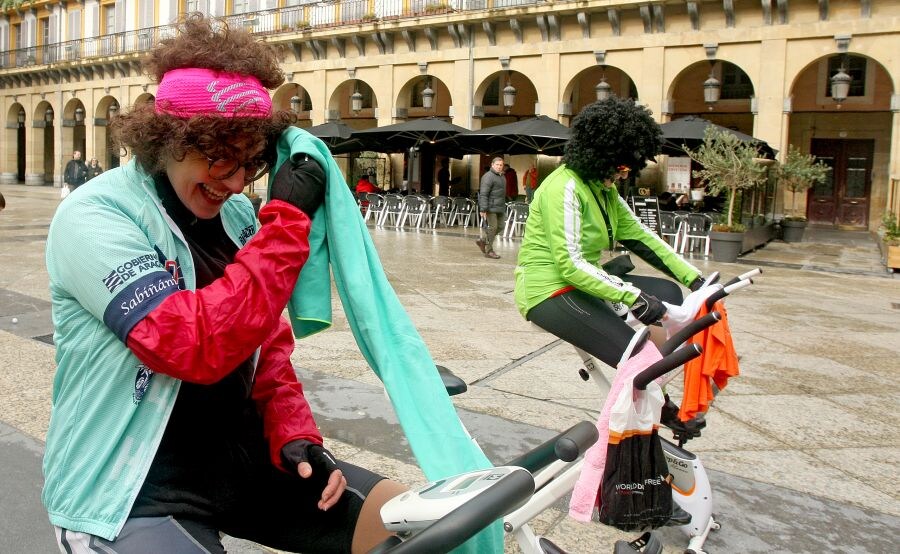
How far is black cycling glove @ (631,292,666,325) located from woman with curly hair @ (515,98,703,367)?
82 millimetres

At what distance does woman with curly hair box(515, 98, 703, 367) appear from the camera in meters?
3.35

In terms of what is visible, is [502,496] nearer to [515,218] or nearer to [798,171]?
[515,218]

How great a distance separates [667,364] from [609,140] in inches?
55.6

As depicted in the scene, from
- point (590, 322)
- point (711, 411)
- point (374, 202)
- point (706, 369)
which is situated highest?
point (374, 202)

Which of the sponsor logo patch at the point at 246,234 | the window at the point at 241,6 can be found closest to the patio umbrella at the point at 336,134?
the window at the point at 241,6

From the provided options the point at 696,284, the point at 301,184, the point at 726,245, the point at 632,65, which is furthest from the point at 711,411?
the point at 632,65

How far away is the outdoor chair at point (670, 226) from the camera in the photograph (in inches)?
650

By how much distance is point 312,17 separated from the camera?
29.2 metres

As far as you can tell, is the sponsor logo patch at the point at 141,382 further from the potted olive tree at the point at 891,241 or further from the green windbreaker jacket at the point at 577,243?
the potted olive tree at the point at 891,241

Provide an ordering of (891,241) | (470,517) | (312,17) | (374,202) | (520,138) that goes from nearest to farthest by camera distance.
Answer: (470,517), (891,241), (520,138), (374,202), (312,17)

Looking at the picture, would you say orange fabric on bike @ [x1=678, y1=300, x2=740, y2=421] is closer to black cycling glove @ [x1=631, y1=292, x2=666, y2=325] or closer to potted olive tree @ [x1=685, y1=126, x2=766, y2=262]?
black cycling glove @ [x1=631, y1=292, x2=666, y2=325]

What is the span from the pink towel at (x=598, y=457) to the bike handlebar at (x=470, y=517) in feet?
4.68

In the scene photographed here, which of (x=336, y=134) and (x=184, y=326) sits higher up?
(x=336, y=134)

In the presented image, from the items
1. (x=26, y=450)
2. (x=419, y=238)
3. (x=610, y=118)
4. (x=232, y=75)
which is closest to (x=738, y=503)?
(x=610, y=118)
